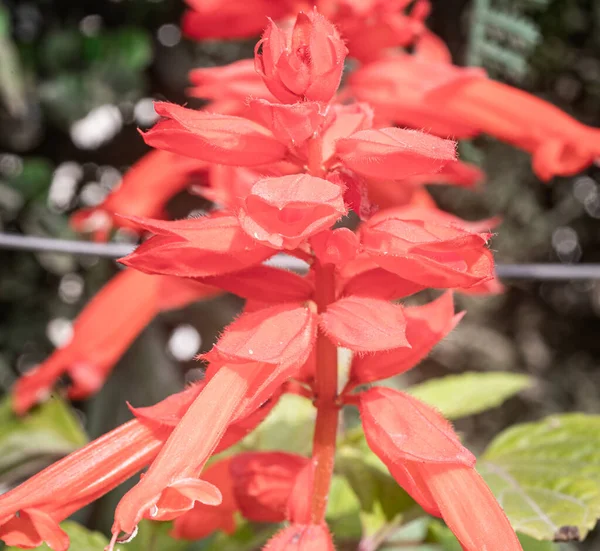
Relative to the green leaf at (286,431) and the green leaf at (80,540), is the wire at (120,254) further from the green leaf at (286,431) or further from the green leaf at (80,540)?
the green leaf at (80,540)

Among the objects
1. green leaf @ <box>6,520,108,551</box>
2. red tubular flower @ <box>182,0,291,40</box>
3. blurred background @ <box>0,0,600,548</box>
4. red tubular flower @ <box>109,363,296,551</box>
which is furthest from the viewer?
blurred background @ <box>0,0,600,548</box>

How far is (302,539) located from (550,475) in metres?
0.27

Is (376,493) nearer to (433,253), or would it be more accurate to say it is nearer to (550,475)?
(550,475)

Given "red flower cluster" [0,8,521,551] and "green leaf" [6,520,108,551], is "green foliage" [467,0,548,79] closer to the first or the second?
"red flower cluster" [0,8,521,551]

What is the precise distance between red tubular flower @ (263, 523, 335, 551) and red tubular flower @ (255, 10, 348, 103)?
242 millimetres

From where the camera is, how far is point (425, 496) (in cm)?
41

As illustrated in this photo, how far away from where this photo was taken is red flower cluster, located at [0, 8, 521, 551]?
37cm

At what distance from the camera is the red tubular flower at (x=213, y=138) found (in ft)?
1.29

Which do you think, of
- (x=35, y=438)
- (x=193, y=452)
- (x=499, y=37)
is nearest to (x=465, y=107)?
(x=499, y=37)

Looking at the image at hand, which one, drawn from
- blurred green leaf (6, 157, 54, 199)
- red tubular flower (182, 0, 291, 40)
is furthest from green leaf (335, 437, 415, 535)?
blurred green leaf (6, 157, 54, 199)

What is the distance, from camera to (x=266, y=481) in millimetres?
486

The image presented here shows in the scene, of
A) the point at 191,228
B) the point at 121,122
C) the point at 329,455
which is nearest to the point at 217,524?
the point at 329,455

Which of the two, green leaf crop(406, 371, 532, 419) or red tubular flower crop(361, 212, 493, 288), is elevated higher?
red tubular flower crop(361, 212, 493, 288)

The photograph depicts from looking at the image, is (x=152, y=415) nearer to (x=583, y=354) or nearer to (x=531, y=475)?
(x=531, y=475)
